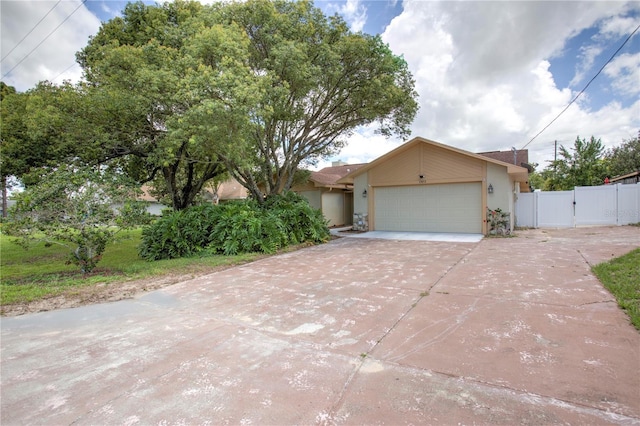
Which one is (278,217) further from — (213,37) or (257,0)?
(257,0)

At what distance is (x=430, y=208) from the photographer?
13273 millimetres

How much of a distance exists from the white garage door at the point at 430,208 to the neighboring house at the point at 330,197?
10.1 feet

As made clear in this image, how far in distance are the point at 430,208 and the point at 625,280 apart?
28.2 ft

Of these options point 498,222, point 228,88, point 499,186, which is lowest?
point 498,222

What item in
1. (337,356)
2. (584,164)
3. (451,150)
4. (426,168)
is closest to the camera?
(337,356)

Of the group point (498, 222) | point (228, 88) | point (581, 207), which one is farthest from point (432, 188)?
point (228, 88)

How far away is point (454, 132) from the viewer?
1998 cm

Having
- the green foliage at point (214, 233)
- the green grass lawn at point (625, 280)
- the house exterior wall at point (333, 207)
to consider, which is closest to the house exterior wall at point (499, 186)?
the green grass lawn at point (625, 280)

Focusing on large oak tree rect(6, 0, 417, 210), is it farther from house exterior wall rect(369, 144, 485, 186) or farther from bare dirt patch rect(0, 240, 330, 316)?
bare dirt patch rect(0, 240, 330, 316)

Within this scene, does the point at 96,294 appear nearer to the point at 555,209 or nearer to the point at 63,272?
the point at 63,272

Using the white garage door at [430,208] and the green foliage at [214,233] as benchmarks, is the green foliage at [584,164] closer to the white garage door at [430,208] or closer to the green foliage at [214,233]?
the white garage door at [430,208]

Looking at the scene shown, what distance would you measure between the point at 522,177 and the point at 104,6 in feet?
55.3

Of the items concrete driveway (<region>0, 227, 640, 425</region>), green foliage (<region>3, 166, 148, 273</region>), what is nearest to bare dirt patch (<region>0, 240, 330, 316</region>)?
concrete driveway (<region>0, 227, 640, 425</region>)

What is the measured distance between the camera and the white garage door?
12.5 m
